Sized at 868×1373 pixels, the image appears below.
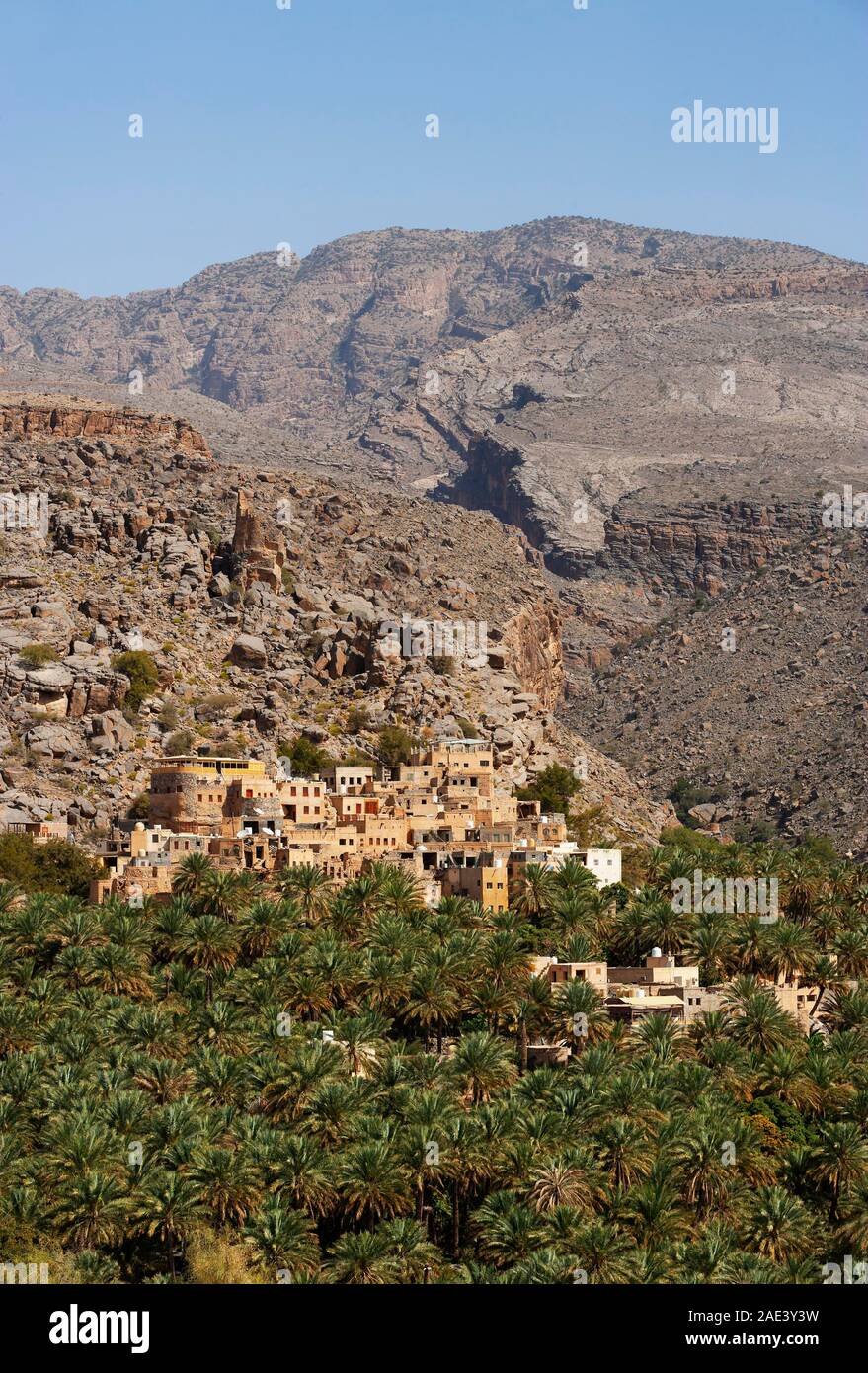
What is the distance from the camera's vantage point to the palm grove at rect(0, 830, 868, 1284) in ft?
210

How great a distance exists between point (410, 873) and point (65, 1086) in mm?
29642

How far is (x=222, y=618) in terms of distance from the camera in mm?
141250

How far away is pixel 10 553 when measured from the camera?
14450 cm

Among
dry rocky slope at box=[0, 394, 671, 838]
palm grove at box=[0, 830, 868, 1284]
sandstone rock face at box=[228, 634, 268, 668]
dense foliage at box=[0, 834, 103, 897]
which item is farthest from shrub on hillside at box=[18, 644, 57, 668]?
palm grove at box=[0, 830, 868, 1284]

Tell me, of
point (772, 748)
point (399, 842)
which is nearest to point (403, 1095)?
point (399, 842)

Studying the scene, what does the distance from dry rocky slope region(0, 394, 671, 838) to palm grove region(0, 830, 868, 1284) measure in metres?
29.8

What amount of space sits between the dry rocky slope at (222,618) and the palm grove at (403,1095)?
97.6ft

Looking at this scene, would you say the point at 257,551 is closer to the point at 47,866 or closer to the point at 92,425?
the point at 92,425

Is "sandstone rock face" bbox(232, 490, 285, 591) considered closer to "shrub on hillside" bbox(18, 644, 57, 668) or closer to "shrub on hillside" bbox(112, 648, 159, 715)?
"shrub on hillside" bbox(112, 648, 159, 715)

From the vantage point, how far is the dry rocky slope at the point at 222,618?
410 ft

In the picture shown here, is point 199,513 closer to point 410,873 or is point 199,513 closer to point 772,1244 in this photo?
point 410,873

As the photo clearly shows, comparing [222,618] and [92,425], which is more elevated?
[92,425]

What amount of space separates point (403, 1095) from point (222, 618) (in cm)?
7274
